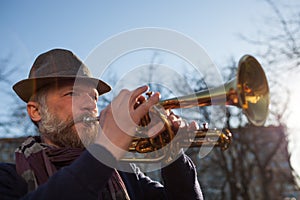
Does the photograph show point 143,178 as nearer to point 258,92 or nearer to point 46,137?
point 46,137

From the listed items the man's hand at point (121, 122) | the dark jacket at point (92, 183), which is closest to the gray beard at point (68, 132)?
the dark jacket at point (92, 183)

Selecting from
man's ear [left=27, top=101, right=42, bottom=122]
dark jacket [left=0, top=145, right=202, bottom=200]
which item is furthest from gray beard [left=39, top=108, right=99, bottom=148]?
dark jacket [left=0, top=145, right=202, bottom=200]

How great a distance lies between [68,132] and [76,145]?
0.32 feet

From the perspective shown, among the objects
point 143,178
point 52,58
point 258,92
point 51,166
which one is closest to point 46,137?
point 51,166

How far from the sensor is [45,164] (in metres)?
2.46

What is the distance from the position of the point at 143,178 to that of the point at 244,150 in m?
16.5

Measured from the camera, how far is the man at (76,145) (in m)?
2.03

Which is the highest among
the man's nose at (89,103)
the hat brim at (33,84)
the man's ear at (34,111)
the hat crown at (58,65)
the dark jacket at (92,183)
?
the hat crown at (58,65)

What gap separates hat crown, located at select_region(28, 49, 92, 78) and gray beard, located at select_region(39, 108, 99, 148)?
282 mm

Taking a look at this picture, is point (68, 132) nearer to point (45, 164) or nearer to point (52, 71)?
point (45, 164)

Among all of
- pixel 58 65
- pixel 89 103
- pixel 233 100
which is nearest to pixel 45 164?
pixel 89 103

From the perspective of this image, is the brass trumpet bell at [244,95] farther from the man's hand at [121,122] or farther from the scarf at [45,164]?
the scarf at [45,164]

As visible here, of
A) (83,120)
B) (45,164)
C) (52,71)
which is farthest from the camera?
(52,71)

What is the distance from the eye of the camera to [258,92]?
8.75 ft
